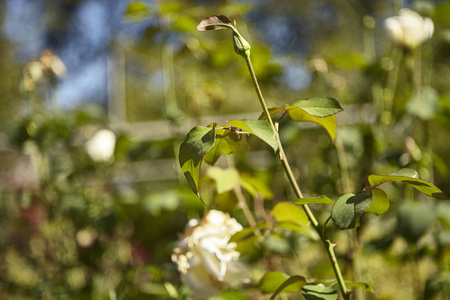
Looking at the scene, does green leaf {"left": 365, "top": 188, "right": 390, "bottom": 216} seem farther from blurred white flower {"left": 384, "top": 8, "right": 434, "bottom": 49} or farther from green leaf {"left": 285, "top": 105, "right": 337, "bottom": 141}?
blurred white flower {"left": 384, "top": 8, "right": 434, "bottom": 49}

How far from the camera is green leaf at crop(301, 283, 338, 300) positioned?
402mm

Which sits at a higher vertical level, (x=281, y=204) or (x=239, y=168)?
(x=281, y=204)

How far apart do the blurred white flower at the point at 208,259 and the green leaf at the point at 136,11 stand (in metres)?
0.43

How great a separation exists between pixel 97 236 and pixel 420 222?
69 centimetres

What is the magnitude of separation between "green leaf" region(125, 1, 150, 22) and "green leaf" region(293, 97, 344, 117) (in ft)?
1.61

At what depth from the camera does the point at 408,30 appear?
824 millimetres

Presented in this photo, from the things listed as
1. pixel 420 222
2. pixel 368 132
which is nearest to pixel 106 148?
pixel 368 132

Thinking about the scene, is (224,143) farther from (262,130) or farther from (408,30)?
(408,30)

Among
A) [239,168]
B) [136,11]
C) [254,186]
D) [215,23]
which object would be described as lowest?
[239,168]

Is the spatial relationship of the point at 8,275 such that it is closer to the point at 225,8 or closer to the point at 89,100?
the point at 225,8

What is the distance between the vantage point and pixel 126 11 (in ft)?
2.73

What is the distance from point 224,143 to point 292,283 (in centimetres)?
13

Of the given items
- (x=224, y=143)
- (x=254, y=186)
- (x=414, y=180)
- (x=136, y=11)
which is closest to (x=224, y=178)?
(x=254, y=186)

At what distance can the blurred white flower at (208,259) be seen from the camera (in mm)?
500
